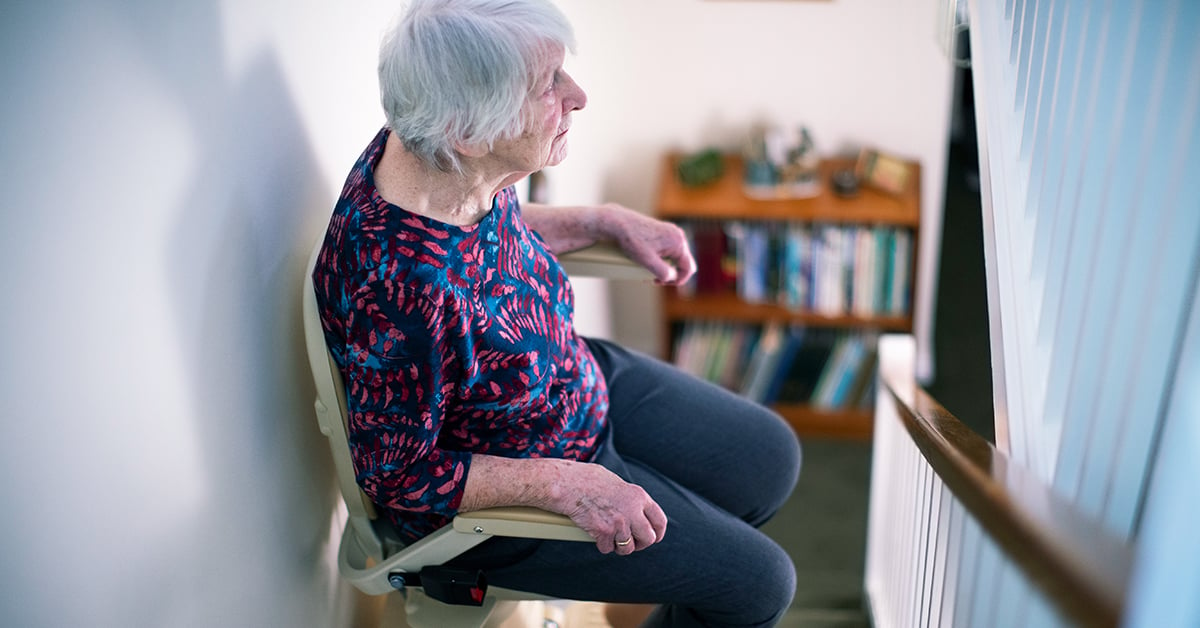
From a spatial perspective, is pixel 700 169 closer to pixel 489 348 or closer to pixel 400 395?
pixel 489 348

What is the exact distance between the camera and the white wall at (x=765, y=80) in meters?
2.96

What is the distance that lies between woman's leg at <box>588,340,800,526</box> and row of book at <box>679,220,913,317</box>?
134 cm

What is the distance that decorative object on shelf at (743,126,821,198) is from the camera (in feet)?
9.81

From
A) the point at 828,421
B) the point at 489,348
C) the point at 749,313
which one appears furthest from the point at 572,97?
the point at 828,421

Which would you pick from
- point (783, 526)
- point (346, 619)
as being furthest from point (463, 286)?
point (783, 526)

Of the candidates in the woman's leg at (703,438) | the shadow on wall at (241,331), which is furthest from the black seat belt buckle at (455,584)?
the woman's leg at (703,438)

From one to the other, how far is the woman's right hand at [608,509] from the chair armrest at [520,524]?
0.01m

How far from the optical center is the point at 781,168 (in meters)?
3.02

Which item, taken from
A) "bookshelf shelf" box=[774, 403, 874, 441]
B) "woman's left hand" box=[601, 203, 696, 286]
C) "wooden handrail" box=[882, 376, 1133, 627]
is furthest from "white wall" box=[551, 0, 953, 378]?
"wooden handrail" box=[882, 376, 1133, 627]

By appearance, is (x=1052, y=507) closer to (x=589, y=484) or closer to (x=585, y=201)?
(x=589, y=484)

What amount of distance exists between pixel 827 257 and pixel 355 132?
178cm

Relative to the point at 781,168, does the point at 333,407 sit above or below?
above

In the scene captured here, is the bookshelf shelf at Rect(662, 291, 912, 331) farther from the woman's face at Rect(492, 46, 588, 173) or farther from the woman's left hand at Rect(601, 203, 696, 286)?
the woman's face at Rect(492, 46, 588, 173)

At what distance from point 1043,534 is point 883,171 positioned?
7.59 ft
